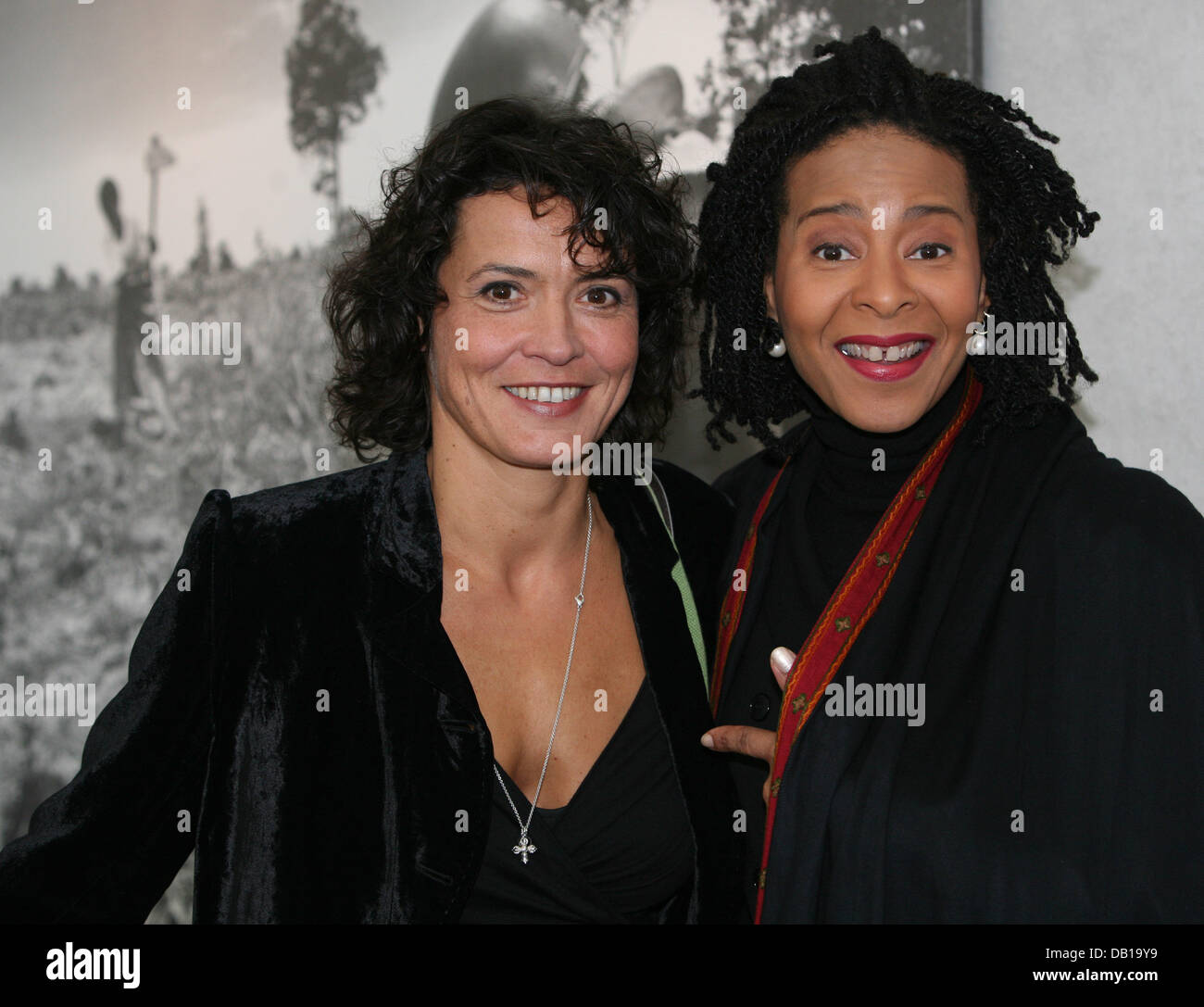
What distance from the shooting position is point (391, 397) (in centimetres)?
212

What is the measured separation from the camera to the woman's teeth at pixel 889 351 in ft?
5.94

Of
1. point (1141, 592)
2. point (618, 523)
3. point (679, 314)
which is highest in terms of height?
point (679, 314)

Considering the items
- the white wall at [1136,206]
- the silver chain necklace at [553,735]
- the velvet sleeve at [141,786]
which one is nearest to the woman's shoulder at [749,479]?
the silver chain necklace at [553,735]

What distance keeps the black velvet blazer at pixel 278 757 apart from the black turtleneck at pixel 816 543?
0.25 m

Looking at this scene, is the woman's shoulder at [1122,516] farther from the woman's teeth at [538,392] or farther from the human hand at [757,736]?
the woman's teeth at [538,392]

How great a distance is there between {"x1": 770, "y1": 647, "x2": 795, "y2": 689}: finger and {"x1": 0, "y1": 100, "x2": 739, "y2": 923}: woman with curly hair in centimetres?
22

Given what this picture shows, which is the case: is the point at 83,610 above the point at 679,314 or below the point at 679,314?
below

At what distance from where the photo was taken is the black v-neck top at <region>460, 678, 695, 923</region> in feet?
5.95

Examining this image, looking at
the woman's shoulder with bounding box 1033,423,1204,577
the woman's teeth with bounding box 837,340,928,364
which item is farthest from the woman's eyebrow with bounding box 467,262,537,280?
the woman's shoulder with bounding box 1033,423,1204,577

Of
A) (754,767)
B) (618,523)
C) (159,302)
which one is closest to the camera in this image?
(754,767)
